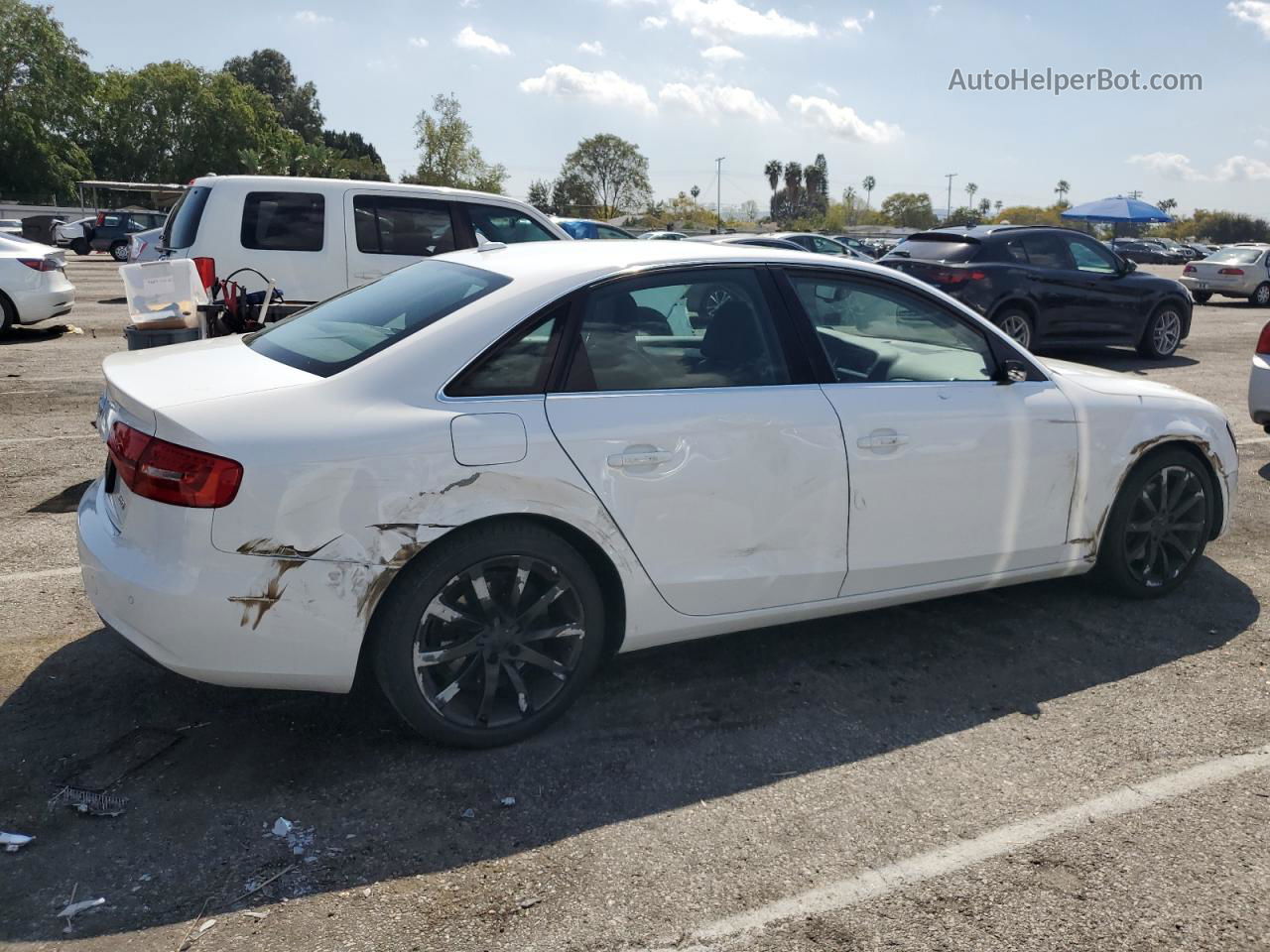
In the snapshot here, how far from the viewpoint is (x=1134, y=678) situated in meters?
4.10

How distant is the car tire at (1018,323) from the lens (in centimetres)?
1209

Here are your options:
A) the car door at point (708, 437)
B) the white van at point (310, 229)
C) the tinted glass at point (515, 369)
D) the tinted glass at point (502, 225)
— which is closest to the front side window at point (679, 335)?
the car door at point (708, 437)

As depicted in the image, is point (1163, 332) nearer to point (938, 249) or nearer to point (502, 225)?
point (938, 249)

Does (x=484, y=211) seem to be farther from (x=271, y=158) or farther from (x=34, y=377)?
(x=271, y=158)

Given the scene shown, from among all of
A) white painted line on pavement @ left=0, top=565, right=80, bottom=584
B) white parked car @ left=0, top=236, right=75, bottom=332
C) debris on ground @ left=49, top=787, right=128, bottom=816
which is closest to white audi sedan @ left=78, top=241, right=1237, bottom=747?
debris on ground @ left=49, top=787, right=128, bottom=816

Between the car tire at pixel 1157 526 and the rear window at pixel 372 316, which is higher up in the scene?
the rear window at pixel 372 316

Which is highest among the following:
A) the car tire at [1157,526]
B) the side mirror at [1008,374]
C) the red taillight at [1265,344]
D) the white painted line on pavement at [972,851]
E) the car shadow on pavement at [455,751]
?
the side mirror at [1008,374]

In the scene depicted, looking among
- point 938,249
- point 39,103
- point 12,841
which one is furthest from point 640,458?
point 39,103

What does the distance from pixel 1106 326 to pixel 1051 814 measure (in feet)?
36.7

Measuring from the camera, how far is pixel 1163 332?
13578mm

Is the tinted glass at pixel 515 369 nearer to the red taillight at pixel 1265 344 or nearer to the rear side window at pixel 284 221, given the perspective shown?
the red taillight at pixel 1265 344

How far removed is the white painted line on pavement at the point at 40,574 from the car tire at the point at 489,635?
242 centimetres

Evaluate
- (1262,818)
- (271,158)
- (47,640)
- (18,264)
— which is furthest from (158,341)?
(271,158)

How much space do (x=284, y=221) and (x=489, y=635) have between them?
727 cm
